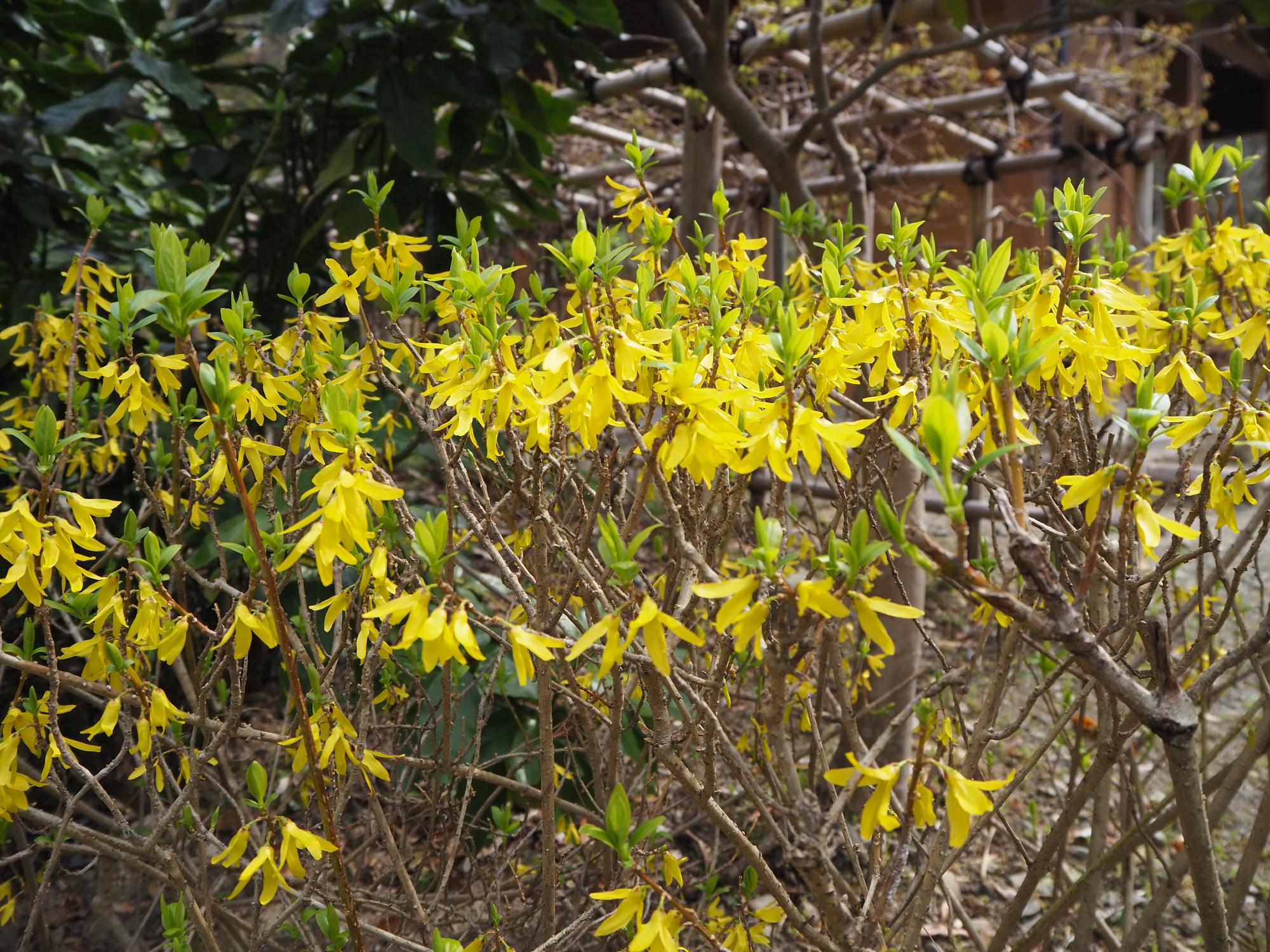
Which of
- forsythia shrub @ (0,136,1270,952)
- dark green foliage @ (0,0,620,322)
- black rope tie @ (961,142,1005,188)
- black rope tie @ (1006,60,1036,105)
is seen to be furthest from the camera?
black rope tie @ (961,142,1005,188)

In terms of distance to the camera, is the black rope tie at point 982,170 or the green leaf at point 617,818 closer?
the green leaf at point 617,818

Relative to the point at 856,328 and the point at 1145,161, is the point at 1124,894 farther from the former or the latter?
the point at 1145,161

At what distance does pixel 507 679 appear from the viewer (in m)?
2.07

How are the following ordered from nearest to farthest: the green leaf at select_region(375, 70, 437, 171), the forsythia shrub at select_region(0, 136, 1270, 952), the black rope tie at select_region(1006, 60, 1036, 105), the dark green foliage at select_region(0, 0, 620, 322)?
the forsythia shrub at select_region(0, 136, 1270, 952), the green leaf at select_region(375, 70, 437, 171), the dark green foliage at select_region(0, 0, 620, 322), the black rope tie at select_region(1006, 60, 1036, 105)

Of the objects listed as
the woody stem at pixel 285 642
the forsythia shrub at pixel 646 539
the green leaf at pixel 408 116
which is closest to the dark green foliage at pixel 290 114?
the green leaf at pixel 408 116

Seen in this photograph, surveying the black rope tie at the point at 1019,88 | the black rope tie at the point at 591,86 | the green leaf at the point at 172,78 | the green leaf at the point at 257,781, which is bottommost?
the green leaf at the point at 257,781

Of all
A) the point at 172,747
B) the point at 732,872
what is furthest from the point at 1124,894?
the point at 172,747

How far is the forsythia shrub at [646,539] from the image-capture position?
3.19 ft

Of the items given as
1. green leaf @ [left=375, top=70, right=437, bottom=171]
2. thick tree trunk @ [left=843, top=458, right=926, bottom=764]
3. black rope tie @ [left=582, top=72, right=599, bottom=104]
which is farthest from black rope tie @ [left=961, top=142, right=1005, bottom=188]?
green leaf @ [left=375, top=70, right=437, bottom=171]

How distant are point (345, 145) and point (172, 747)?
1931mm

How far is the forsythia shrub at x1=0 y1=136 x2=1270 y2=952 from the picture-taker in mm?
973

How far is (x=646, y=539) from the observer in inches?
51.4

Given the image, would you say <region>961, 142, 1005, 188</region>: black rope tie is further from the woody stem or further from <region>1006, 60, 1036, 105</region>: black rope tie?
the woody stem

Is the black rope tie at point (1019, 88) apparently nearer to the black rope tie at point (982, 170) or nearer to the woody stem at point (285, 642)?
the black rope tie at point (982, 170)
